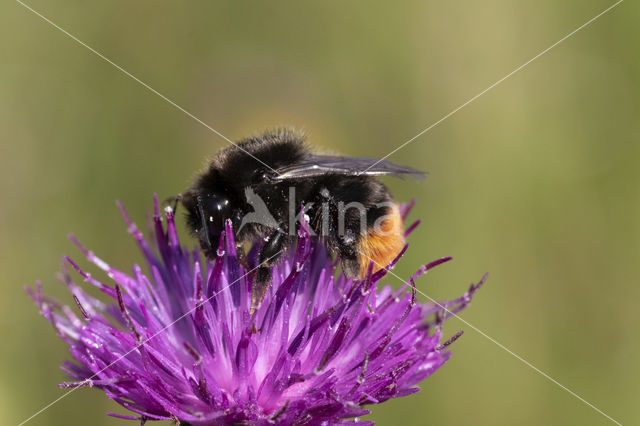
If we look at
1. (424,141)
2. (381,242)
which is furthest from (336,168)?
(424,141)

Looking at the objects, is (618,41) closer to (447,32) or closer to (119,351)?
(447,32)

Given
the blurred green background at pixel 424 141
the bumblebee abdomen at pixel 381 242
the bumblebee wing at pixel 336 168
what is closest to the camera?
the bumblebee wing at pixel 336 168

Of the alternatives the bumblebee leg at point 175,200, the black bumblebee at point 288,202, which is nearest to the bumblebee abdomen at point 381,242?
the black bumblebee at point 288,202

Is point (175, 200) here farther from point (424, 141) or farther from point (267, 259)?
point (424, 141)

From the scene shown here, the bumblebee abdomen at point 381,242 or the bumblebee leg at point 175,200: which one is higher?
the bumblebee leg at point 175,200

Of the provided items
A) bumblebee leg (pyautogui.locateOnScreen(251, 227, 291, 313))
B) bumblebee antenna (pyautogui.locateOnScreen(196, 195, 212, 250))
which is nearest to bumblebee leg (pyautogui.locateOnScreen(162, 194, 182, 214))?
bumblebee antenna (pyautogui.locateOnScreen(196, 195, 212, 250))

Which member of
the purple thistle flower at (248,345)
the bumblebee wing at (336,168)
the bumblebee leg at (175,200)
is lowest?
the purple thistle flower at (248,345)

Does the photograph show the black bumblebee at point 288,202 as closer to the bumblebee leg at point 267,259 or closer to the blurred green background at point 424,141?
the bumblebee leg at point 267,259
